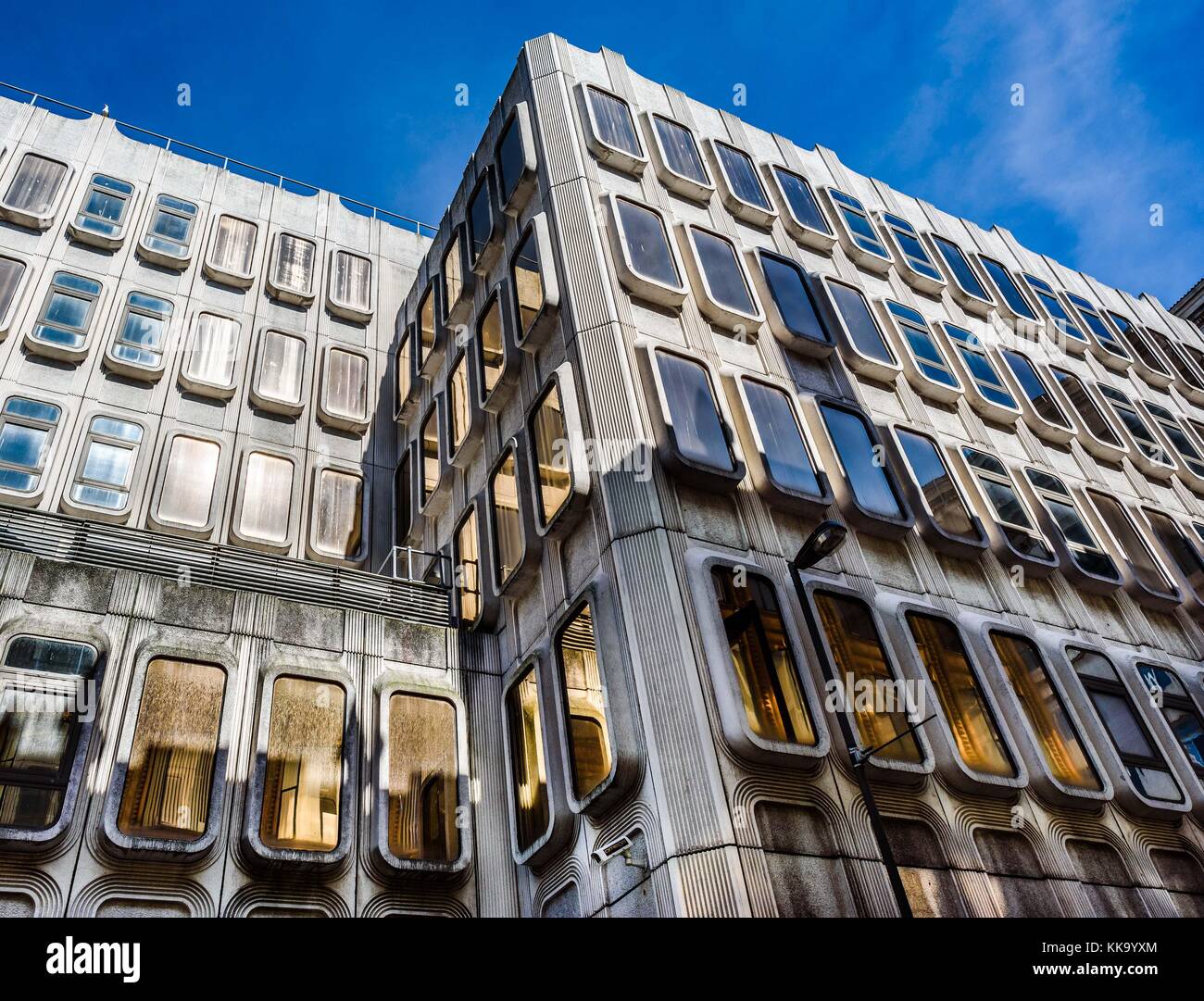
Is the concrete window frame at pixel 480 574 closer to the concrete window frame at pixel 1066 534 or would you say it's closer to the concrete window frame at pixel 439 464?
the concrete window frame at pixel 439 464

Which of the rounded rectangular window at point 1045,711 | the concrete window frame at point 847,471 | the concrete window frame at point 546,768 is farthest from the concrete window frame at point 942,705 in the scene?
the concrete window frame at point 546,768

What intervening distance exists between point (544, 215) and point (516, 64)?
6582 millimetres

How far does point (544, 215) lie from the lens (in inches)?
748

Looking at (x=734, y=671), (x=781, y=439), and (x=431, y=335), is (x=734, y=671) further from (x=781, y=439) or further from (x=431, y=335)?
(x=431, y=335)

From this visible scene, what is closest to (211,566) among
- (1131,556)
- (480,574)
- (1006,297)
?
(480,574)

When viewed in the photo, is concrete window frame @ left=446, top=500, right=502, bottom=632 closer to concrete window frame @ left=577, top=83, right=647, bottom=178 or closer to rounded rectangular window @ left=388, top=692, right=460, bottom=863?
rounded rectangular window @ left=388, top=692, right=460, bottom=863

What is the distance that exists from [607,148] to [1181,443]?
60.2 feet

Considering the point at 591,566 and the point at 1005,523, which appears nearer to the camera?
the point at 591,566

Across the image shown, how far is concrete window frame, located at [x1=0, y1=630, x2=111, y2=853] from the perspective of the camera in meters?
11.7

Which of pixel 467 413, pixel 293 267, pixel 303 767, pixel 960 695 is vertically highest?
pixel 293 267

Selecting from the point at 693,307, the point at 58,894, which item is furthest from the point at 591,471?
the point at 58,894

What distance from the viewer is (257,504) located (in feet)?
71.2

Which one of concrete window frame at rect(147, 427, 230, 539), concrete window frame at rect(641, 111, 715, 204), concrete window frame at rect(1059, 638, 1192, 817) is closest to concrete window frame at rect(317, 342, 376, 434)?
concrete window frame at rect(147, 427, 230, 539)

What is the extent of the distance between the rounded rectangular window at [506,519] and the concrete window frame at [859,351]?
302 inches
